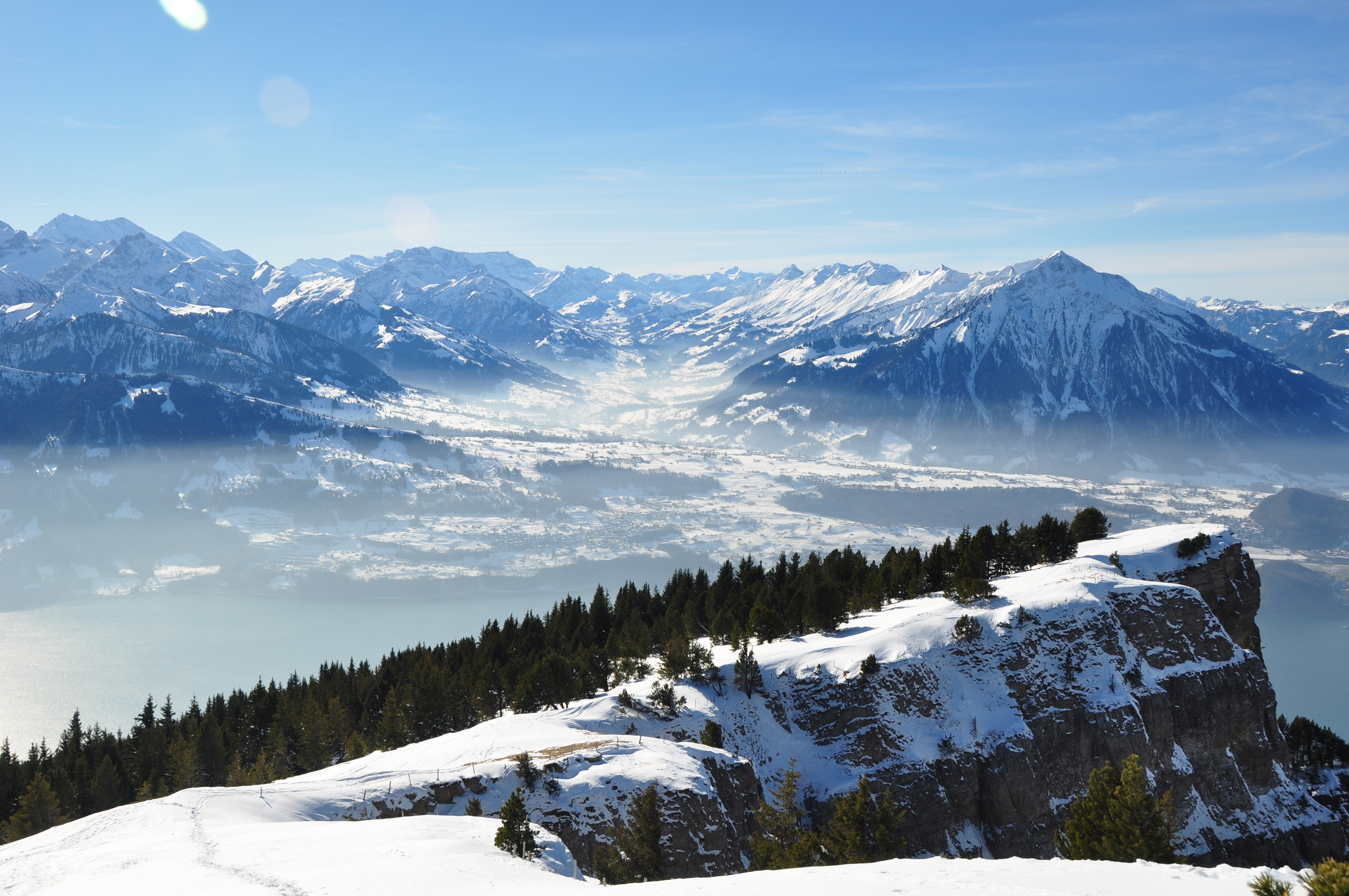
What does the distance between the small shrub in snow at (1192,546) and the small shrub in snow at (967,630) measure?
4149cm

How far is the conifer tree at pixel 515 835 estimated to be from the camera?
137ft

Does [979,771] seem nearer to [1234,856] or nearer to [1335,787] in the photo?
[1234,856]

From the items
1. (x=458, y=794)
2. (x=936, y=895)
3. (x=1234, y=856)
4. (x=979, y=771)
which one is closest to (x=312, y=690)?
(x=458, y=794)

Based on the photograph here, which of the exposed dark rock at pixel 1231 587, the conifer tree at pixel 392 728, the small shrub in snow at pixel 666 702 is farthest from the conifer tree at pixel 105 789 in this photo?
the exposed dark rock at pixel 1231 587

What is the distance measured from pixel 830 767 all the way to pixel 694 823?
31.7 m

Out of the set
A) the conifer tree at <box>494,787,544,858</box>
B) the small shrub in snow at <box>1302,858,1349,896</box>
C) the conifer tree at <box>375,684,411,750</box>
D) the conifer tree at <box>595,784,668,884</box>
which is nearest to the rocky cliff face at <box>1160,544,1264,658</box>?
the conifer tree at <box>595,784,668,884</box>

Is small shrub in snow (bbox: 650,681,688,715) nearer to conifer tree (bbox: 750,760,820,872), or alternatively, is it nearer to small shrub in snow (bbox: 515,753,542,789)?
conifer tree (bbox: 750,760,820,872)

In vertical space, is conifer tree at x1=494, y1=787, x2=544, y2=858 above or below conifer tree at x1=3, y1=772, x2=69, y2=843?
above

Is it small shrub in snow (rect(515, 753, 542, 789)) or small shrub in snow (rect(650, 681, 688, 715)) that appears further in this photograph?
small shrub in snow (rect(650, 681, 688, 715))

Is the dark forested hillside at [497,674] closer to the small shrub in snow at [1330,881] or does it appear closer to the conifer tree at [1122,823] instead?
the conifer tree at [1122,823]

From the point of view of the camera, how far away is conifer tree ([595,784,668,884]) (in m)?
47.1

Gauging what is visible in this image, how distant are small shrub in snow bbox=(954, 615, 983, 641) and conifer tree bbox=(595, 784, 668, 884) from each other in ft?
173

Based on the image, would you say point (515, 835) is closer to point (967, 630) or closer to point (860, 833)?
point (860, 833)

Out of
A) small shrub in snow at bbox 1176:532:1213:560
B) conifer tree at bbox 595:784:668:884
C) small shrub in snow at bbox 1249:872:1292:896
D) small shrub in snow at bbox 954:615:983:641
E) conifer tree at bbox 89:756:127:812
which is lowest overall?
conifer tree at bbox 89:756:127:812
